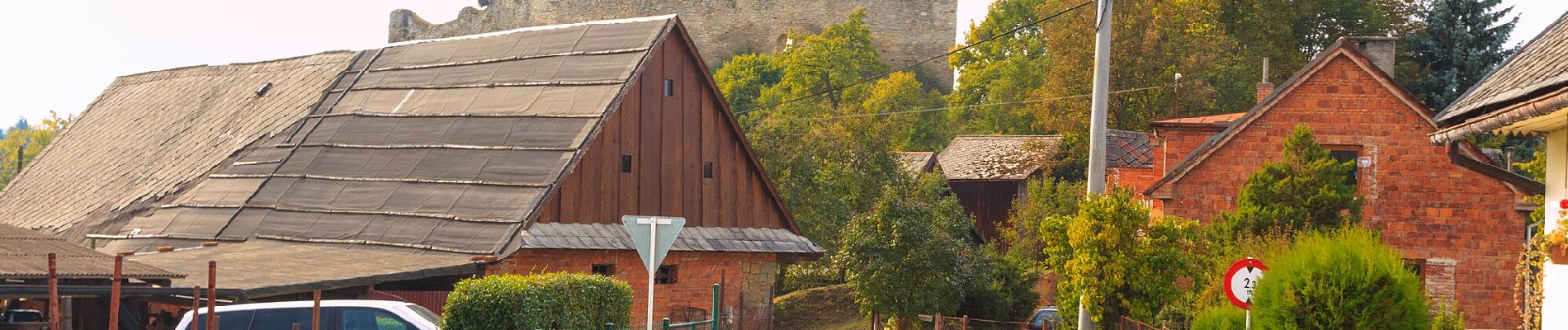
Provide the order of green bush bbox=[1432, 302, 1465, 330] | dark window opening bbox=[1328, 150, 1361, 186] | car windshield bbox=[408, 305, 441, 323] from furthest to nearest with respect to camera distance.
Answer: dark window opening bbox=[1328, 150, 1361, 186] → green bush bbox=[1432, 302, 1465, 330] → car windshield bbox=[408, 305, 441, 323]

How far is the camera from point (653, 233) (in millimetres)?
16734

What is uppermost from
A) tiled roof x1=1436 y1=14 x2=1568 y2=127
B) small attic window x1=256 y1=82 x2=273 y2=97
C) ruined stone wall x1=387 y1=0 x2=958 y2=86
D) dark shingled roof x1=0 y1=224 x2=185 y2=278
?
ruined stone wall x1=387 y1=0 x2=958 y2=86

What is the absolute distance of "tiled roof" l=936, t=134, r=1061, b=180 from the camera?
1951 inches

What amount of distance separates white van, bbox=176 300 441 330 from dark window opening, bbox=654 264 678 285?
10057 mm

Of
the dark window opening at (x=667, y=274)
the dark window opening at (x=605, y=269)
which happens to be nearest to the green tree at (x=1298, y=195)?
the dark window opening at (x=667, y=274)

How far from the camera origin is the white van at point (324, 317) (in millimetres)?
16234

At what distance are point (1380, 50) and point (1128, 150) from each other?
655 centimetres

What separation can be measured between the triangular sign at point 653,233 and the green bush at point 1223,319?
234 inches

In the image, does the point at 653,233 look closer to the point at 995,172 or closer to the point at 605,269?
the point at 605,269

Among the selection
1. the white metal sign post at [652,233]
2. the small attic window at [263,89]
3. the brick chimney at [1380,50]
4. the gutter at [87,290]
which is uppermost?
the brick chimney at [1380,50]

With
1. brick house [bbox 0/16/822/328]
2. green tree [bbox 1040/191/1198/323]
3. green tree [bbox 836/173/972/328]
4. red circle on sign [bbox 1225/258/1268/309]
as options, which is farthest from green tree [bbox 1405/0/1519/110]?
red circle on sign [bbox 1225/258/1268/309]

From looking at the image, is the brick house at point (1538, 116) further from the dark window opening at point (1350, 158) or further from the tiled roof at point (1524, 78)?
the dark window opening at point (1350, 158)

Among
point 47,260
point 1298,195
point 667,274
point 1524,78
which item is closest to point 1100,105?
point 1298,195

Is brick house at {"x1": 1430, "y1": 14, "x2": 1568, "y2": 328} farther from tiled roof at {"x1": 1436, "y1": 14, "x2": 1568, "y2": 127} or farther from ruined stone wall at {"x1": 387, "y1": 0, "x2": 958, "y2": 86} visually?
ruined stone wall at {"x1": 387, "y1": 0, "x2": 958, "y2": 86}
